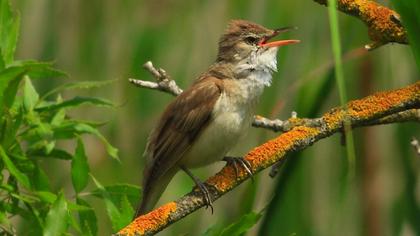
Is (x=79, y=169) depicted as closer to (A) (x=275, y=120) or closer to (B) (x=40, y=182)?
(B) (x=40, y=182)

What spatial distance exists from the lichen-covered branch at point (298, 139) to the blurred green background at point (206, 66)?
39 cm

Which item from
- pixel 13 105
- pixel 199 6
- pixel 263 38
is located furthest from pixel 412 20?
pixel 263 38

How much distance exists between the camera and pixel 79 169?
115 inches

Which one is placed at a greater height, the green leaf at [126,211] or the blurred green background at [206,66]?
the blurred green background at [206,66]

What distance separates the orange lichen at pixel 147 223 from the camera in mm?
2314

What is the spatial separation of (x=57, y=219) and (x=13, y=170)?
0.34m

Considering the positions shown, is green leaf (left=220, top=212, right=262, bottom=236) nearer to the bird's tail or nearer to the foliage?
the foliage

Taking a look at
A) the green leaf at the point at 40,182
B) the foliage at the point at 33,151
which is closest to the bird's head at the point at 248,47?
the foliage at the point at 33,151

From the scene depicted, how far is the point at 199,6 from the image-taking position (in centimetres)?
375

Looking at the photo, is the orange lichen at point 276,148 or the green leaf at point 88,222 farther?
the green leaf at point 88,222

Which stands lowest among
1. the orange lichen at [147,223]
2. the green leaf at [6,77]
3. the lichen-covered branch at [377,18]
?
the orange lichen at [147,223]

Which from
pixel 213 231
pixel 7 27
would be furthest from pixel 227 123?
pixel 213 231

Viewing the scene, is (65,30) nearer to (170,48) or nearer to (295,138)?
(170,48)

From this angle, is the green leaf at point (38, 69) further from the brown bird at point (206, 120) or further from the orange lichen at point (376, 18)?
the orange lichen at point (376, 18)
